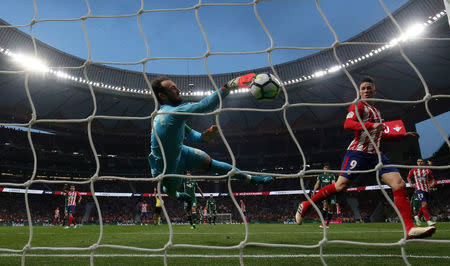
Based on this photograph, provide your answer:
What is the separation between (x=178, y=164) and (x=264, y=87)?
5.21 feet

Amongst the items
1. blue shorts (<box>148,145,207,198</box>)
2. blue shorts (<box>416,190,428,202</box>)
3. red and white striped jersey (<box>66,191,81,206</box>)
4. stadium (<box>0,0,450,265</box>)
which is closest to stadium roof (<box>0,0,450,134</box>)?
stadium (<box>0,0,450,265</box>)

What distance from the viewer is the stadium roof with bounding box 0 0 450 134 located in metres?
19.9

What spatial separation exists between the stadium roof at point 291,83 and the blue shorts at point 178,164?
59.5ft

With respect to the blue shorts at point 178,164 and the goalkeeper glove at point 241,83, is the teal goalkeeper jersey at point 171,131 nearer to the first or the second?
the blue shorts at point 178,164

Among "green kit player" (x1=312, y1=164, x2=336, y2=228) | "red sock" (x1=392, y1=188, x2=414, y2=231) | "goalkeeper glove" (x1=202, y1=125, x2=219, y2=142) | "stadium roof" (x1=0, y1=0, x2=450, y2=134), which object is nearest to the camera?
"red sock" (x1=392, y1=188, x2=414, y2=231)

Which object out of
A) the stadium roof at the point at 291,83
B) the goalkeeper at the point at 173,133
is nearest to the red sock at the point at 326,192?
the goalkeeper at the point at 173,133

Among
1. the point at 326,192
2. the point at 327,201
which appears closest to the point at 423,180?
the point at 327,201

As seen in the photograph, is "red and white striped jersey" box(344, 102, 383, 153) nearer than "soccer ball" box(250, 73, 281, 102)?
No

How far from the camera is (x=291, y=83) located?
24609 mm

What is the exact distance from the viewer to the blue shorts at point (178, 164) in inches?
163

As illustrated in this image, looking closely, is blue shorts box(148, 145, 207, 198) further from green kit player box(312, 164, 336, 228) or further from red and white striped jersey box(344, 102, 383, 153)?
green kit player box(312, 164, 336, 228)

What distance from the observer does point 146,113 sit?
96.0 feet

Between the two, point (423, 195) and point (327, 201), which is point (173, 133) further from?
point (423, 195)

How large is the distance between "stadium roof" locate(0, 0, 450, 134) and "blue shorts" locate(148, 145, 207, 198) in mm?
18151
